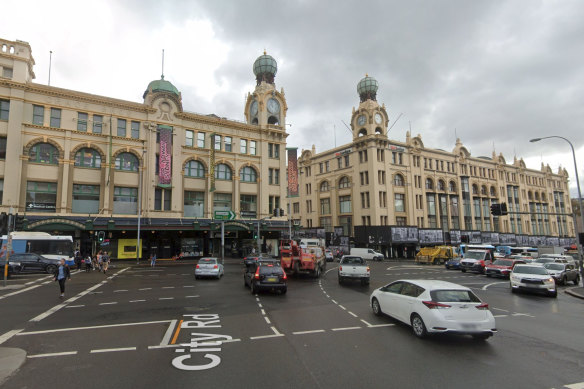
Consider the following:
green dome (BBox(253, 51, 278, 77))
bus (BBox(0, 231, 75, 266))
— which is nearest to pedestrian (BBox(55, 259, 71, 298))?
bus (BBox(0, 231, 75, 266))

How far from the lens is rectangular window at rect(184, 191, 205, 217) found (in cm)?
4209

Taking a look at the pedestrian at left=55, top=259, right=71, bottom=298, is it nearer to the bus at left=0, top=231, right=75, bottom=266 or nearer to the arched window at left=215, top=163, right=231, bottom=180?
the bus at left=0, top=231, right=75, bottom=266

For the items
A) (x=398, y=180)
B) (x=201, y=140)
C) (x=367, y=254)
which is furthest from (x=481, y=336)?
(x=398, y=180)

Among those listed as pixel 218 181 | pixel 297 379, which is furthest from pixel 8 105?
pixel 297 379

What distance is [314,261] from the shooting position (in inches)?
993

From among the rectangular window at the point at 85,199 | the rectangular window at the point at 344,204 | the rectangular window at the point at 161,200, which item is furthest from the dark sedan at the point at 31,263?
the rectangular window at the point at 344,204

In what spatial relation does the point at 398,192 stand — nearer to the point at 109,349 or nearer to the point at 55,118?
the point at 55,118

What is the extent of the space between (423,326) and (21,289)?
20.6 meters

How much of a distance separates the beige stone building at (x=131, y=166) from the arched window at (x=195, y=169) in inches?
5.2

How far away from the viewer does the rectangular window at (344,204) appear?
63906 millimetres

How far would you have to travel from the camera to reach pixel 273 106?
50594 millimetres

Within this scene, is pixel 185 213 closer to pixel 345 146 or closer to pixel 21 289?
pixel 21 289

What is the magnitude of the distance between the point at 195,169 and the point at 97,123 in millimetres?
12195

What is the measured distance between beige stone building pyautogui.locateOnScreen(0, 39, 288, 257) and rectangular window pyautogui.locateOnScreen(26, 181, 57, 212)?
9 centimetres
